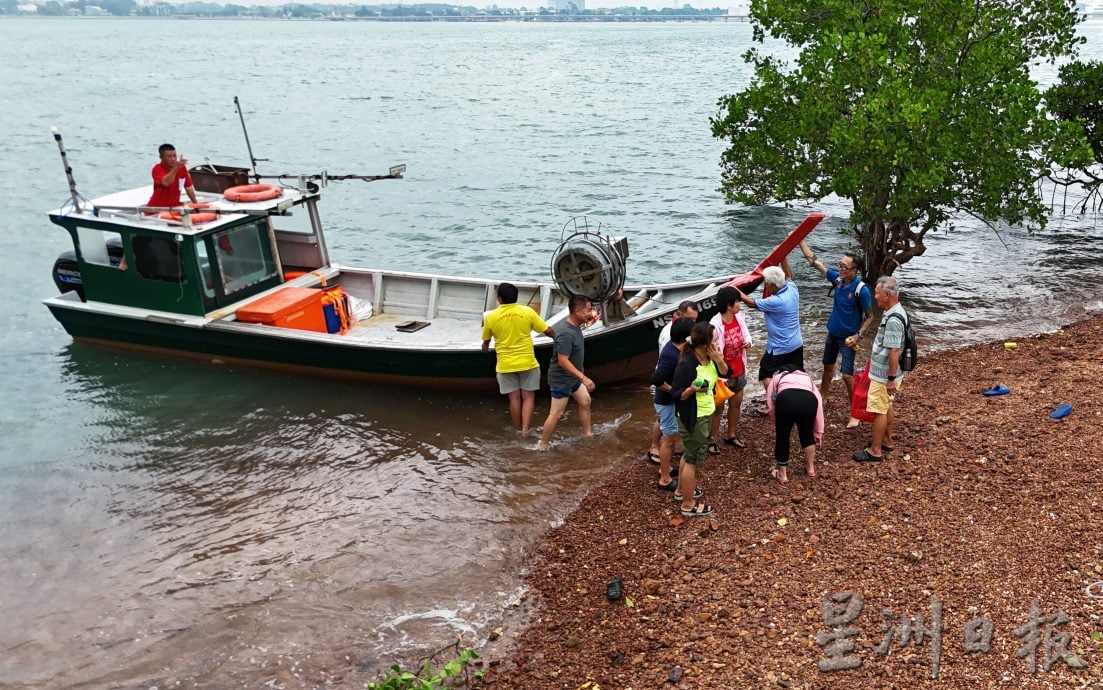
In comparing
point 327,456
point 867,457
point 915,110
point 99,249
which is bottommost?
point 327,456

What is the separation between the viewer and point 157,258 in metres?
13.4

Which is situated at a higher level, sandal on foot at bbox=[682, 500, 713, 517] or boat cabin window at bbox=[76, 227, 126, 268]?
boat cabin window at bbox=[76, 227, 126, 268]

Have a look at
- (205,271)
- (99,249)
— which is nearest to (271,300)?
(205,271)

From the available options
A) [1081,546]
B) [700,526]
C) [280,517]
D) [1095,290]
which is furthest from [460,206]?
[1081,546]

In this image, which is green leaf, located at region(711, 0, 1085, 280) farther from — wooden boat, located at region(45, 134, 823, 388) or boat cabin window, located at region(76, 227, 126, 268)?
boat cabin window, located at region(76, 227, 126, 268)

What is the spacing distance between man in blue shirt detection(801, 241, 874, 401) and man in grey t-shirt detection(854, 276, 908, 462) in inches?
37.3

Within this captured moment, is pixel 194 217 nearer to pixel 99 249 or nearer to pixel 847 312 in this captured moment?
Answer: pixel 99 249

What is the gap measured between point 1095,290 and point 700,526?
495 inches

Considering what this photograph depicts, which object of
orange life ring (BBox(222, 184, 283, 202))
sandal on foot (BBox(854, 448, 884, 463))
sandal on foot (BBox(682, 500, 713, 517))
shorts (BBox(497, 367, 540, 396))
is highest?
orange life ring (BBox(222, 184, 283, 202))

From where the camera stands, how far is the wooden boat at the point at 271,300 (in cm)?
1244

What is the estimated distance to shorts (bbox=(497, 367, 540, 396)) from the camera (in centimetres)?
1102

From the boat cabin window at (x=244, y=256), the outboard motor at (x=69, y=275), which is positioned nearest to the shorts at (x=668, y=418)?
the boat cabin window at (x=244, y=256)

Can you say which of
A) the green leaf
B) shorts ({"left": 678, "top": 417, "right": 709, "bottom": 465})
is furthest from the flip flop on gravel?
the green leaf

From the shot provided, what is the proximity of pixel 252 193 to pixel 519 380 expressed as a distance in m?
5.65
